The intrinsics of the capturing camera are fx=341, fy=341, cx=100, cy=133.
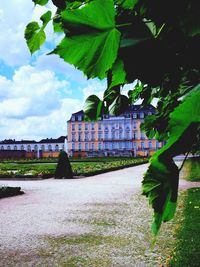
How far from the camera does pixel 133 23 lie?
0.57 metres

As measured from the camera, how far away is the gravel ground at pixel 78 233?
5055 mm

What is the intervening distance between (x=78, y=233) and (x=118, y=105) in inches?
235

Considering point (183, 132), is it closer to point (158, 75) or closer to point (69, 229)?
point (158, 75)

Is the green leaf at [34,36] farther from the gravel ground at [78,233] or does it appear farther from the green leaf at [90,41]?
the gravel ground at [78,233]

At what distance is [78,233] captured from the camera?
263 inches

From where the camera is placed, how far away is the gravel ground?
5.05 m

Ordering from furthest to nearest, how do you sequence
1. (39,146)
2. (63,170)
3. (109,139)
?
(39,146) → (109,139) → (63,170)

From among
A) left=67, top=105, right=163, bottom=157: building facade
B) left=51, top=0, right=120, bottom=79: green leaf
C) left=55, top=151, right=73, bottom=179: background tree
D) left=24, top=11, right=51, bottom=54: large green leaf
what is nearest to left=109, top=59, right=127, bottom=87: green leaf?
left=51, top=0, right=120, bottom=79: green leaf

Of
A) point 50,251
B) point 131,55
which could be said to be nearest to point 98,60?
point 131,55

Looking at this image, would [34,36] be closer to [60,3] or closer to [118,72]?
[60,3]

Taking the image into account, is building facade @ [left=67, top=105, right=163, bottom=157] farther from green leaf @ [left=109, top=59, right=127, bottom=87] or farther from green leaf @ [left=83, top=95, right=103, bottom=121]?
green leaf @ [left=109, top=59, right=127, bottom=87]

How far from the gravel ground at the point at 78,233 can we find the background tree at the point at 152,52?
4.57 m

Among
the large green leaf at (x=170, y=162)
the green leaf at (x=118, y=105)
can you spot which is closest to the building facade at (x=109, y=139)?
the green leaf at (x=118, y=105)

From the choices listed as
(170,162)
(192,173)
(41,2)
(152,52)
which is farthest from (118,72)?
(192,173)
